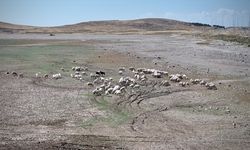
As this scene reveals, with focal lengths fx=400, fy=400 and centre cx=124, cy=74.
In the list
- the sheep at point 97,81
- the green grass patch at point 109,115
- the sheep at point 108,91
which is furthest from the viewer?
the sheep at point 97,81

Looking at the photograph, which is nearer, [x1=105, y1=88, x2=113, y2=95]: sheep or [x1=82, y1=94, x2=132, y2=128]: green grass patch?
[x1=82, y1=94, x2=132, y2=128]: green grass patch

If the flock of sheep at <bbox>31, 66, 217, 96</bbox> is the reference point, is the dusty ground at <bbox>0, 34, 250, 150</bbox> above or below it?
below

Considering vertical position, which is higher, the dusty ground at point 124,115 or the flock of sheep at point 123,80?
the flock of sheep at point 123,80

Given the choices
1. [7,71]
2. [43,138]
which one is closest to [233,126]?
[43,138]

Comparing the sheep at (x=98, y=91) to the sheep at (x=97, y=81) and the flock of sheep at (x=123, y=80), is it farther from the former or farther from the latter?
the sheep at (x=97, y=81)

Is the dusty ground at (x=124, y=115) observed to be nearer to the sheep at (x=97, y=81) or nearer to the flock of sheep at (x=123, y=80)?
the flock of sheep at (x=123, y=80)

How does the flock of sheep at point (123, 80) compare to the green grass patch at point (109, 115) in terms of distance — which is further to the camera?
the flock of sheep at point (123, 80)

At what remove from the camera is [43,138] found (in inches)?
521

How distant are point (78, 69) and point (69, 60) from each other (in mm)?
6922

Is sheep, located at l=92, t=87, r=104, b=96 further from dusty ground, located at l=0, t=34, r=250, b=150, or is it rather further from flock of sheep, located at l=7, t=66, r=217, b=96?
dusty ground, located at l=0, t=34, r=250, b=150

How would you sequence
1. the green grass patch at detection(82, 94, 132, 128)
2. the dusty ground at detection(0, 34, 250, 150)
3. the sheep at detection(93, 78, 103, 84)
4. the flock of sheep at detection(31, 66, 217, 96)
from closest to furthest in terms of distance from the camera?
the dusty ground at detection(0, 34, 250, 150) < the green grass patch at detection(82, 94, 132, 128) < the flock of sheep at detection(31, 66, 217, 96) < the sheep at detection(93, 78, 103, 84)

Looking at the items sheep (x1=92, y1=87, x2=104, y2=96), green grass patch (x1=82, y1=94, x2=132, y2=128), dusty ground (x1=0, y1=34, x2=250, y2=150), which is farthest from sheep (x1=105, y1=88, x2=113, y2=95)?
green grass patch (x1=82, y1=94, x2=132, y2=128)

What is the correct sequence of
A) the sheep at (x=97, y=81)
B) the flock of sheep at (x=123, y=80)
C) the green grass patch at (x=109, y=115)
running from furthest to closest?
1. the sheep at (x=97, y=81)
2. the flock of sheep at (x=123, y=80)
3. the green grass patch at (x=109, y=115)

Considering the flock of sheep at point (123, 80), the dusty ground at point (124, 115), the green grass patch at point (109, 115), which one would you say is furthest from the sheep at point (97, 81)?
the green grass patch at point (109, 115)
